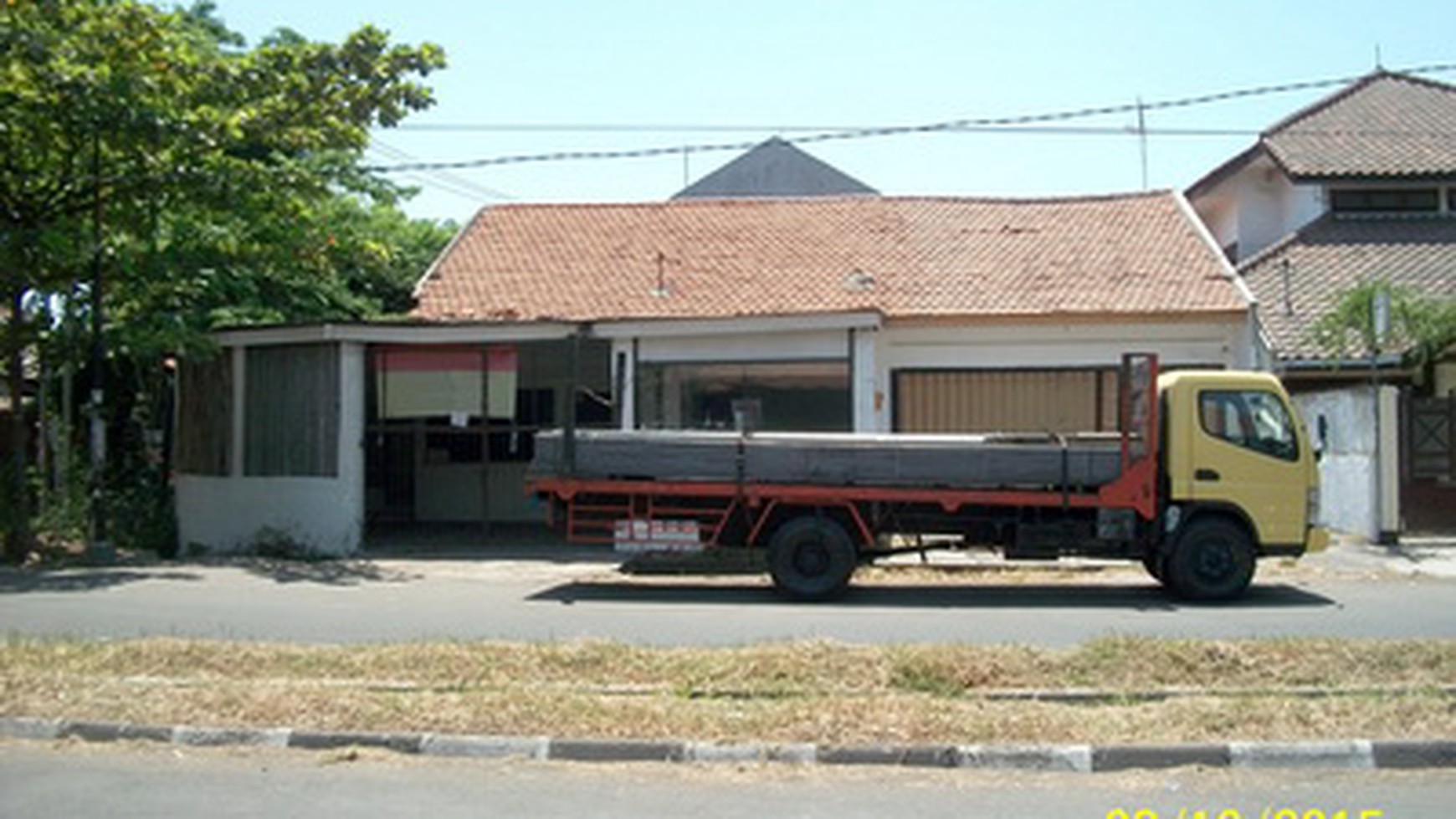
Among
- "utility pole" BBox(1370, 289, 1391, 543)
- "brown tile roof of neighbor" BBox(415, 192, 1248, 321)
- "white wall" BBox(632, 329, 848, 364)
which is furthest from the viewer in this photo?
"brown tile roof of neighbor" BBox(415, 192, 1248, 321)

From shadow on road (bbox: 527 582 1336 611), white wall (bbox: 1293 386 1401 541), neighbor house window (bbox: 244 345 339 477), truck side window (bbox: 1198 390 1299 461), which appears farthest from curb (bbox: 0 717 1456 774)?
neighbor house window (bbox: 244 345 339 477)

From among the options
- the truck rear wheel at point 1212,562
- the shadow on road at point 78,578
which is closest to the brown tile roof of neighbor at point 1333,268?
the truck rear wheel at point 1212,562

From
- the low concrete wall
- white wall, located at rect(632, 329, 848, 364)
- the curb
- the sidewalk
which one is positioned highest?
white wall, located at rect(632, 329, 848, 364)

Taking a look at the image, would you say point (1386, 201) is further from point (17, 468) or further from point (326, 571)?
point (17, 468)

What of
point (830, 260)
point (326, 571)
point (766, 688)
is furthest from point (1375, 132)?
point (766, 688)

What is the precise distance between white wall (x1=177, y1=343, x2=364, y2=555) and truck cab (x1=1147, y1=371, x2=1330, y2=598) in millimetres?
10661

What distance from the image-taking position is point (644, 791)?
6539mm

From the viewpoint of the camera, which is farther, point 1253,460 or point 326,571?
point 326,571

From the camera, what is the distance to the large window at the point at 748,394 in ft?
61.9

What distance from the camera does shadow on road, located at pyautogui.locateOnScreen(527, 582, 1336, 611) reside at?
1285cm

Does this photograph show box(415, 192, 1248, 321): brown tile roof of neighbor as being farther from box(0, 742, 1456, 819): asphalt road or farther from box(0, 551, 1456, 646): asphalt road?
box(0, 742, 1456, 819): asphalt road

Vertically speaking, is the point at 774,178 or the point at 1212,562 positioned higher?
the point at 774,178

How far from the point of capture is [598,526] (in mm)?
13594

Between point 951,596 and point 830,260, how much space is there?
912 centimetres
